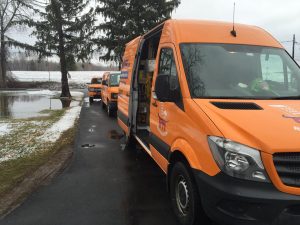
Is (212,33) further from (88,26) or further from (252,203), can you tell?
(88,26)

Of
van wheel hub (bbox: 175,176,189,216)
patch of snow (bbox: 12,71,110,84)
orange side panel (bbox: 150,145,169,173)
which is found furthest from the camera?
patch of snow (bbox: 12,71,110,84)

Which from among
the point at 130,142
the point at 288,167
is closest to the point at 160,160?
the point at 288,167

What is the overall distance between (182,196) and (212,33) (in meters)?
2.38

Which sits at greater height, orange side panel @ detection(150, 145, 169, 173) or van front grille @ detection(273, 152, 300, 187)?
van front grille @ detection(273, 152, 300, 187)

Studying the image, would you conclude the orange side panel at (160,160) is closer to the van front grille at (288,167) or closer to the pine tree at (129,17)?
the van front grille at (288,167)

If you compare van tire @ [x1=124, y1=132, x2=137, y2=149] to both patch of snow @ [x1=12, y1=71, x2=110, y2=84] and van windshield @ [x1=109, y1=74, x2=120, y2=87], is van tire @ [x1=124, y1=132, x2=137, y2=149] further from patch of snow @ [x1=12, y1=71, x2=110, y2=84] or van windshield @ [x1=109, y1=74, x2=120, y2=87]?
patch of snow @ [x1=12, y1=71, x2=110, y2=84]

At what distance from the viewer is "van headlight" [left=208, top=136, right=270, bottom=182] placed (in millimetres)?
3498

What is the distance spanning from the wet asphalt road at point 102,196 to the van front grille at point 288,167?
1.75 meters

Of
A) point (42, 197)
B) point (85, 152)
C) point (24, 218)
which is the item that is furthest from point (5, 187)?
point (85, 152)

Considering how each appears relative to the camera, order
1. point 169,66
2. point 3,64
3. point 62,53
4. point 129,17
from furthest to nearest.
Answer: point 3,64 < point 129,17 < point 62,53 < point 169,66

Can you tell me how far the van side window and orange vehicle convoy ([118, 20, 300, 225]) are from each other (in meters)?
0.01

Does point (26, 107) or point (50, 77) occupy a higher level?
point (50, 77)

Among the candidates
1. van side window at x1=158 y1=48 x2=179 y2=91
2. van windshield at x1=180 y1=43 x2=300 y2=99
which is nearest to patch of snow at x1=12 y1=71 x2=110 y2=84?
van side window at x1=158 y1=48 x2=179 y2=91

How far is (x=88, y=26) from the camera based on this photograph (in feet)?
102
